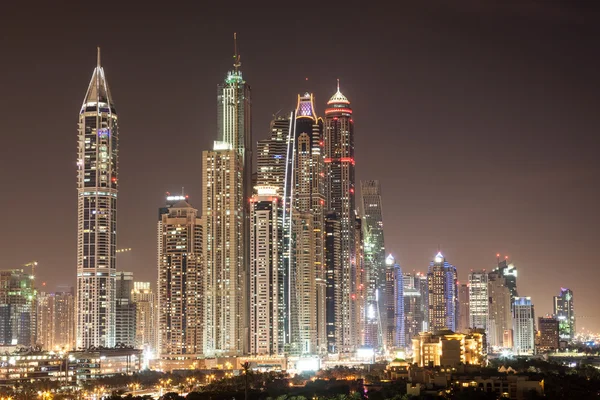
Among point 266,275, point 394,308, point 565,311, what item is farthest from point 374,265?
point 565,311

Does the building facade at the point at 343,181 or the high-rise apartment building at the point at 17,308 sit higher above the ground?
the building facade at the point at 343,181

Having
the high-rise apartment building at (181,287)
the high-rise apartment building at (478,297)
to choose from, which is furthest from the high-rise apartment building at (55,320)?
the high-rise apartment building at (478,297)

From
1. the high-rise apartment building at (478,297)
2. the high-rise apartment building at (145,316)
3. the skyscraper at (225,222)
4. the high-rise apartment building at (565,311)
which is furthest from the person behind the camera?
the high-rise apartment building at (565,311)

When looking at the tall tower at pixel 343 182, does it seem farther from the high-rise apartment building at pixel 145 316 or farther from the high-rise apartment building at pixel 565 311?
the high-rise apartment building at pixel 565 311

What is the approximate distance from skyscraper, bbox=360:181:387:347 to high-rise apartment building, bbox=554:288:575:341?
58489mm

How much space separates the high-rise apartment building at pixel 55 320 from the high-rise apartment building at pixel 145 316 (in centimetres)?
798

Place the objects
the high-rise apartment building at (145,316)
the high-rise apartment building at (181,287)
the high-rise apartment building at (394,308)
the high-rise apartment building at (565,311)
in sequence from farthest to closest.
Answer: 1. the high-rise apartment building at (565,311)
2. the high-rise apartment building at (394,308)
3. the high-rise apartment building at (145,316)
4. the high-rise apartment building at (181,287)

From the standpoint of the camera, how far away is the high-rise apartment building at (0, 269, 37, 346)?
111 meters

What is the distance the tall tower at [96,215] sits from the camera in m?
91.9

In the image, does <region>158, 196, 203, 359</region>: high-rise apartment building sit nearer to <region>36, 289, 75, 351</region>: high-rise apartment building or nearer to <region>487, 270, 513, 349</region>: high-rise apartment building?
<region>36, 289, 75, 351</region>: high-rise apartment building

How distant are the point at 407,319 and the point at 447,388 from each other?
281 feet

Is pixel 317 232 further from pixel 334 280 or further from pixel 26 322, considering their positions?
pixel 26 322

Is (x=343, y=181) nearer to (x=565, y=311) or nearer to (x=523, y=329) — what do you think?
(x=523, y=329)

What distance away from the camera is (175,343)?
9594 cm
